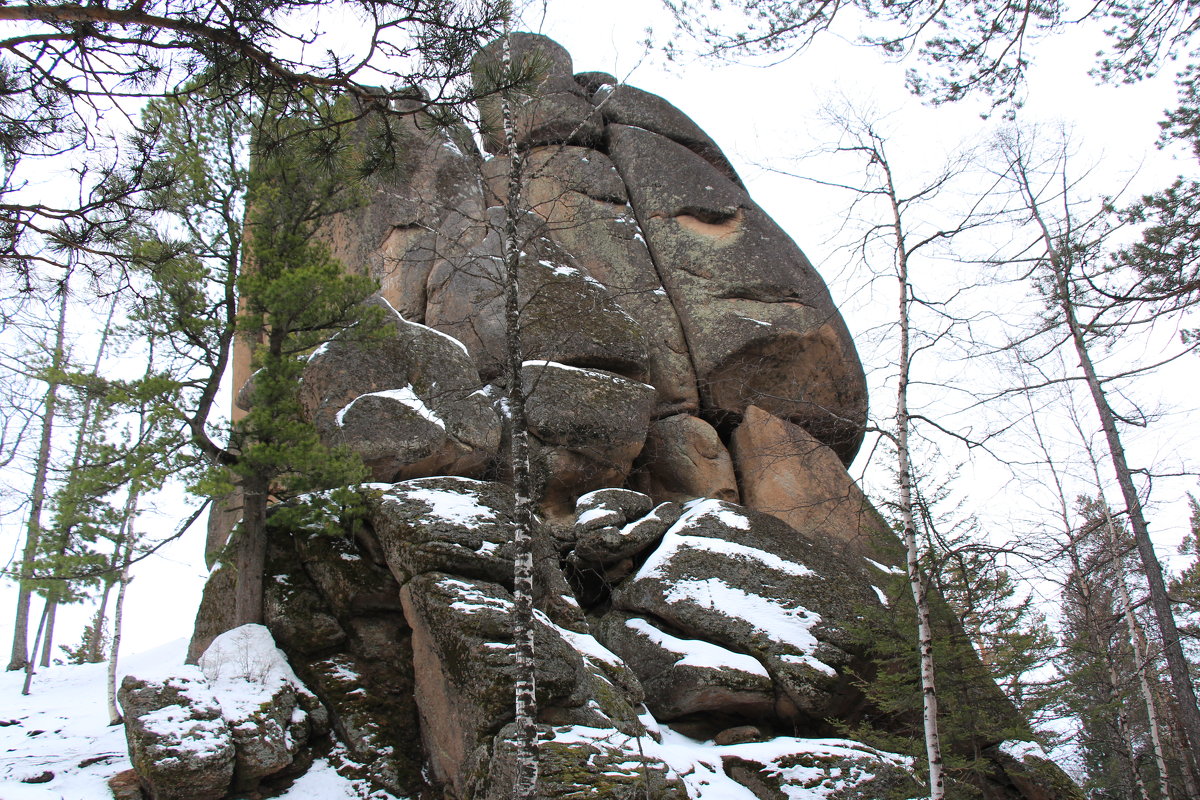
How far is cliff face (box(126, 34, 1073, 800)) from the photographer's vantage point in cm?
828

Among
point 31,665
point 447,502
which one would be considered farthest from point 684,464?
point 31,665

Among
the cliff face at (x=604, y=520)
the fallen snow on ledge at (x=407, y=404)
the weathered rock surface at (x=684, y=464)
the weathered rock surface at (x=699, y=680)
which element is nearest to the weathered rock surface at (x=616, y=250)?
the cliff face at (x=604, y=520)

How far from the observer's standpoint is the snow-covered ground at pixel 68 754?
789cm

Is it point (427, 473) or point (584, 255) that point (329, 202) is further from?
point (584, 255)

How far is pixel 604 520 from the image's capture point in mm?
11914

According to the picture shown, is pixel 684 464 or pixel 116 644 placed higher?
pixel 684 464

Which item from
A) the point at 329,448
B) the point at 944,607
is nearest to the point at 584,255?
the point at 329,448

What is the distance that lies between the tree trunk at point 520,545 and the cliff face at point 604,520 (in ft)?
1.44

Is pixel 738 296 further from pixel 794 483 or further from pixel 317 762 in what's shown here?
pixel 317 762

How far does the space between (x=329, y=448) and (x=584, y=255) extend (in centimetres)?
828

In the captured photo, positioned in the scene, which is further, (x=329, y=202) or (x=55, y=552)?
(x=329, y=202)

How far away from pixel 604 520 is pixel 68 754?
7.50m

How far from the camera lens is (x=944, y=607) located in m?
8.93

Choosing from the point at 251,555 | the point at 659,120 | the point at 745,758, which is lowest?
the point at 745,758
